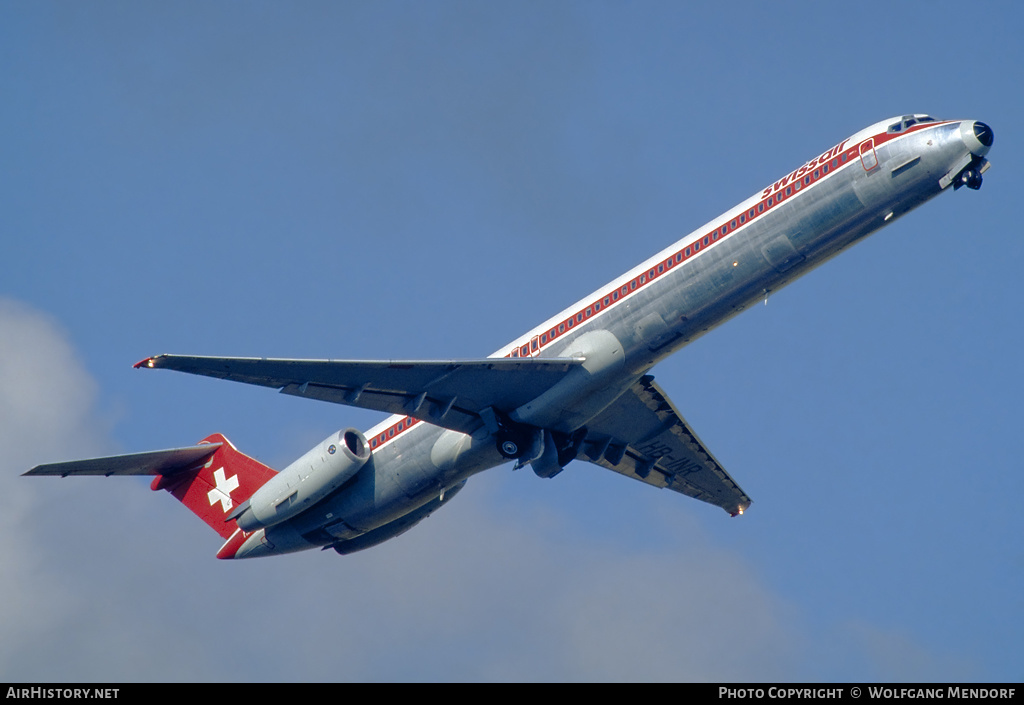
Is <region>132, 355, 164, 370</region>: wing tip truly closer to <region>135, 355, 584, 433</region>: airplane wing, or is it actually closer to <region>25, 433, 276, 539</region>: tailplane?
<region>135, 355, 584, 433</region>: airplane wing

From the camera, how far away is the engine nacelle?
35281 mm

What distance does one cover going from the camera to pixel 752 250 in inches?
1220

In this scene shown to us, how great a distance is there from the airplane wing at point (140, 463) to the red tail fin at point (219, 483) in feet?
1.00

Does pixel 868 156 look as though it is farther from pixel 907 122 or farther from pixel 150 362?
pixel 150 362

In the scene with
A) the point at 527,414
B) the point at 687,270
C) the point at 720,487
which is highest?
the point at 687,270

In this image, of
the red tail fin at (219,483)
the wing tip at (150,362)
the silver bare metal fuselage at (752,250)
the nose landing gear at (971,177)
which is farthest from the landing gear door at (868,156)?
the red tail fin at (219,483)

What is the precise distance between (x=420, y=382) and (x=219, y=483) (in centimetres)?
1110

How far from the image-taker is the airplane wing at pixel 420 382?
3052 cm

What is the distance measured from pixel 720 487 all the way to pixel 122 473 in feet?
66.2

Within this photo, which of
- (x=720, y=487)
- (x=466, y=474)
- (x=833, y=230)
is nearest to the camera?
(x=833, y=230)

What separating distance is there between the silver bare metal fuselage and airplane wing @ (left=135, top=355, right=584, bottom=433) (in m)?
0.73
